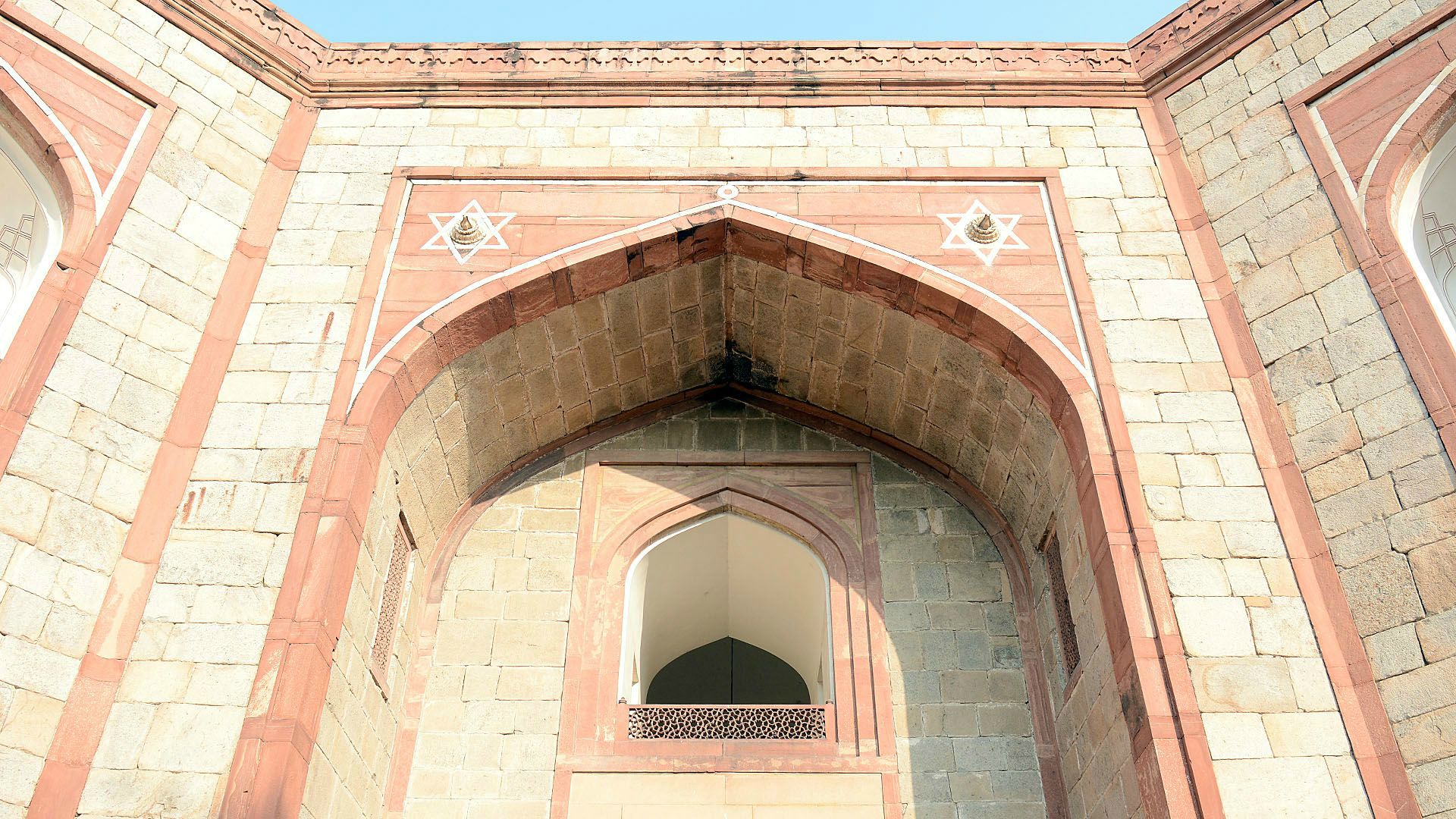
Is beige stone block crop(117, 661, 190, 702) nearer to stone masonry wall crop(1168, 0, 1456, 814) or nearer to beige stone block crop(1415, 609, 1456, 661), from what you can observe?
stone masonry wall crop(1168, 0, 1456, 814)

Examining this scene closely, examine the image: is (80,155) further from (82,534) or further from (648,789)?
(648,789)

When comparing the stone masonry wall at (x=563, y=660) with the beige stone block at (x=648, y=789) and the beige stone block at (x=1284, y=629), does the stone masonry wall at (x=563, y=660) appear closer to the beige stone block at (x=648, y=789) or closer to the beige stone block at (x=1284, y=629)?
the beige stone block at (x=648, y=789)

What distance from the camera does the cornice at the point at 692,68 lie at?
707 cm

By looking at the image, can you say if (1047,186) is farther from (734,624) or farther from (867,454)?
(734,624)

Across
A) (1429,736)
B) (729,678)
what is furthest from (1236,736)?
(729,678)

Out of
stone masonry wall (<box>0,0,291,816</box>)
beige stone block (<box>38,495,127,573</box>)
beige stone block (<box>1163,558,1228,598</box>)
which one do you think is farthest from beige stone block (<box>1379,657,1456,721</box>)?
beige stone block (<box>38,495,127,573</box>)

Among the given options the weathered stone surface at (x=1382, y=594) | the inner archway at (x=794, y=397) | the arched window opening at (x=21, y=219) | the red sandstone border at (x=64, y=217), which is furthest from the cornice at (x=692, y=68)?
the weathered stone surface at (x=1382, y=594)

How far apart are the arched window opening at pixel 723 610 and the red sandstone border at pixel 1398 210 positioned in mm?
3195

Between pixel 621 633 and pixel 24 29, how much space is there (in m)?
4.38

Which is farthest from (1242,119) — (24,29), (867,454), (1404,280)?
(24,29)

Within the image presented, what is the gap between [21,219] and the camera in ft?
19.5

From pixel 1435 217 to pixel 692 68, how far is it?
4.13 m

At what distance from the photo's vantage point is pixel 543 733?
6078mm

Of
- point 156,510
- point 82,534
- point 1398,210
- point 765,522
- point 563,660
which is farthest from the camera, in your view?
point 765,522
